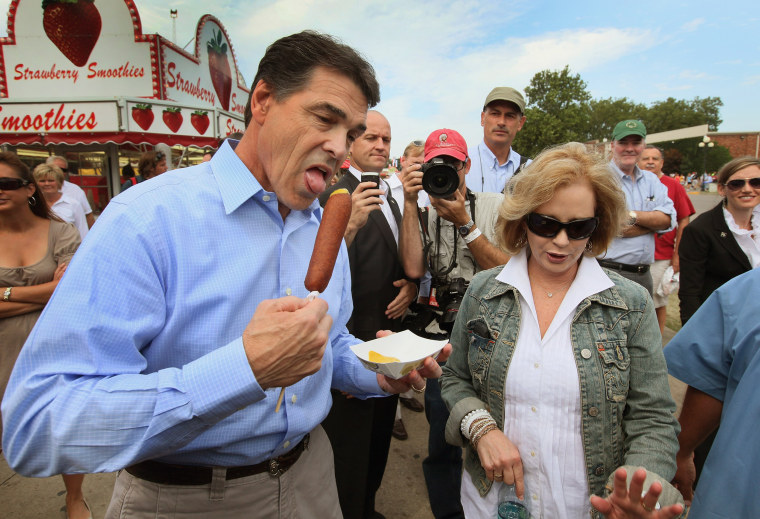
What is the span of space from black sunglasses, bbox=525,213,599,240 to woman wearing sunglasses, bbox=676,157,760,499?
2270 mm

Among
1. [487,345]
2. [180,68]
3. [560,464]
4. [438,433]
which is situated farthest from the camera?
[180,68]

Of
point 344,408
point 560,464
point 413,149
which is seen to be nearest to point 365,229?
point 344,408

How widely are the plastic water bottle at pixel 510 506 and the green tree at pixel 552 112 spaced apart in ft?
119

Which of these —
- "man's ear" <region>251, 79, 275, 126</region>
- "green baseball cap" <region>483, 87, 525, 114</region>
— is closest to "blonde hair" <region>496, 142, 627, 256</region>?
"man's ear" <region>251, 79, 275, 126</region>

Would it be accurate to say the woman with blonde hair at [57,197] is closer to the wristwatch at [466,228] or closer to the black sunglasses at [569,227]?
the wristwatch at [466,228]

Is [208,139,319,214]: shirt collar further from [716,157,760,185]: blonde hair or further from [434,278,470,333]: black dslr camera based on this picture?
[716,157,760,185]: blonde hair

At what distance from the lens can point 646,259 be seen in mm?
4039

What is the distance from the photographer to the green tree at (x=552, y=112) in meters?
34.9

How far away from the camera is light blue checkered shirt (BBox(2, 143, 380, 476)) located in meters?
0.91

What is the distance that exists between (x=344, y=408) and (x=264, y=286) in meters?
1.47

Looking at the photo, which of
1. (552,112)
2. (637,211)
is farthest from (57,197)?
(552,112)

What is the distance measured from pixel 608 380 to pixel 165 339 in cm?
157

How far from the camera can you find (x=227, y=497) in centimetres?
131

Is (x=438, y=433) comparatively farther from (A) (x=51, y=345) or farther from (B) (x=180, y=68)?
(B) (x=180, y=68)
